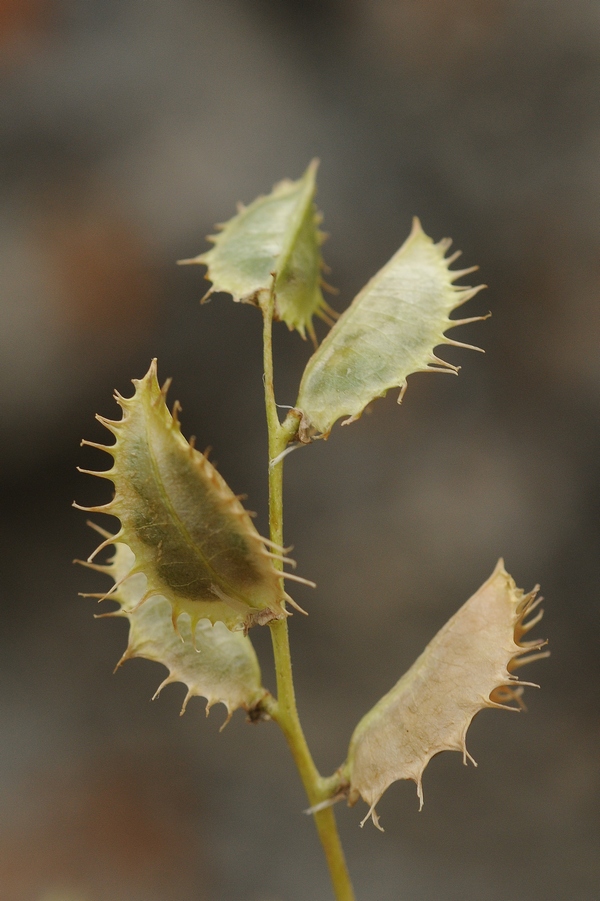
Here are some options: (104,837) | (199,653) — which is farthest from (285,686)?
(104,837)

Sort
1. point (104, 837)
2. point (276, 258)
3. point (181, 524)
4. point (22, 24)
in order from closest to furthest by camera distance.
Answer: point (181, 524) < point (276, 258) < point (22, 24) < point (104, 837)

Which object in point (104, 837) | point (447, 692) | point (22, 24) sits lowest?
point (104, 837)

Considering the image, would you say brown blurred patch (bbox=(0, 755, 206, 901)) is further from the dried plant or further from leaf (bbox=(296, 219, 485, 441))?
leaf (bbox=(296, 219, 485, 441))

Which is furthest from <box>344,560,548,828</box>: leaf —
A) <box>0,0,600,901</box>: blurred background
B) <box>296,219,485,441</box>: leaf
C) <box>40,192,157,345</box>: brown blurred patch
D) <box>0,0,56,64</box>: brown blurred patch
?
<box>0,0,56,64</box>: brown blurred patch

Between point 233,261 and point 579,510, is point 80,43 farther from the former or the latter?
point 579,510

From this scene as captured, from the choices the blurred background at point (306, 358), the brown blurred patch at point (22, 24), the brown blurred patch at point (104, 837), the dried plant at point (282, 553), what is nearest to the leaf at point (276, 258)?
the dried plant at point (282, 553)

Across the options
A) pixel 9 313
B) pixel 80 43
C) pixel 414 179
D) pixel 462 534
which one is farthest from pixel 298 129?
pixel 462 534

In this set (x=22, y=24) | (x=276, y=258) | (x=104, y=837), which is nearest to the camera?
(x=276, y=258)

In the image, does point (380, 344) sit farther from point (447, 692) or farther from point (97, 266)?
point (97, 266)
